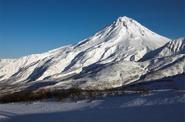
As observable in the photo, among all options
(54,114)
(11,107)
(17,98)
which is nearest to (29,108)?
(11,107)

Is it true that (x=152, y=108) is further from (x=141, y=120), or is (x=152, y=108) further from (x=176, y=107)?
(x=141, y=120)

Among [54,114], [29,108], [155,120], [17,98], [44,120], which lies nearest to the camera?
[155,120]

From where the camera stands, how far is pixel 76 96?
29.1 m

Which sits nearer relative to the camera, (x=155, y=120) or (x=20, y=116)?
(x=155, y=120)

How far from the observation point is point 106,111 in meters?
20.6

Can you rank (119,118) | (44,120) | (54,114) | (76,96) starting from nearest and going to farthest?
(119,118) < (44,120) < (54,114) < (76,96)

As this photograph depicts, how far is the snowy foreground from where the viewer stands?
711 inches

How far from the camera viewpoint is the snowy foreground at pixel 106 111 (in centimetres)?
1806

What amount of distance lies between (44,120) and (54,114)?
188 centimetres

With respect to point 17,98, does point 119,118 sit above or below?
below

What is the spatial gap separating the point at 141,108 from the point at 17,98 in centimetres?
1635

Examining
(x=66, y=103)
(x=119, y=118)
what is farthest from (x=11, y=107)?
(x=119, y=118)

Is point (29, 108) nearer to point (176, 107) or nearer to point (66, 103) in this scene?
point (66, 103)

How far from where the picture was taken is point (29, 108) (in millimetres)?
25484
